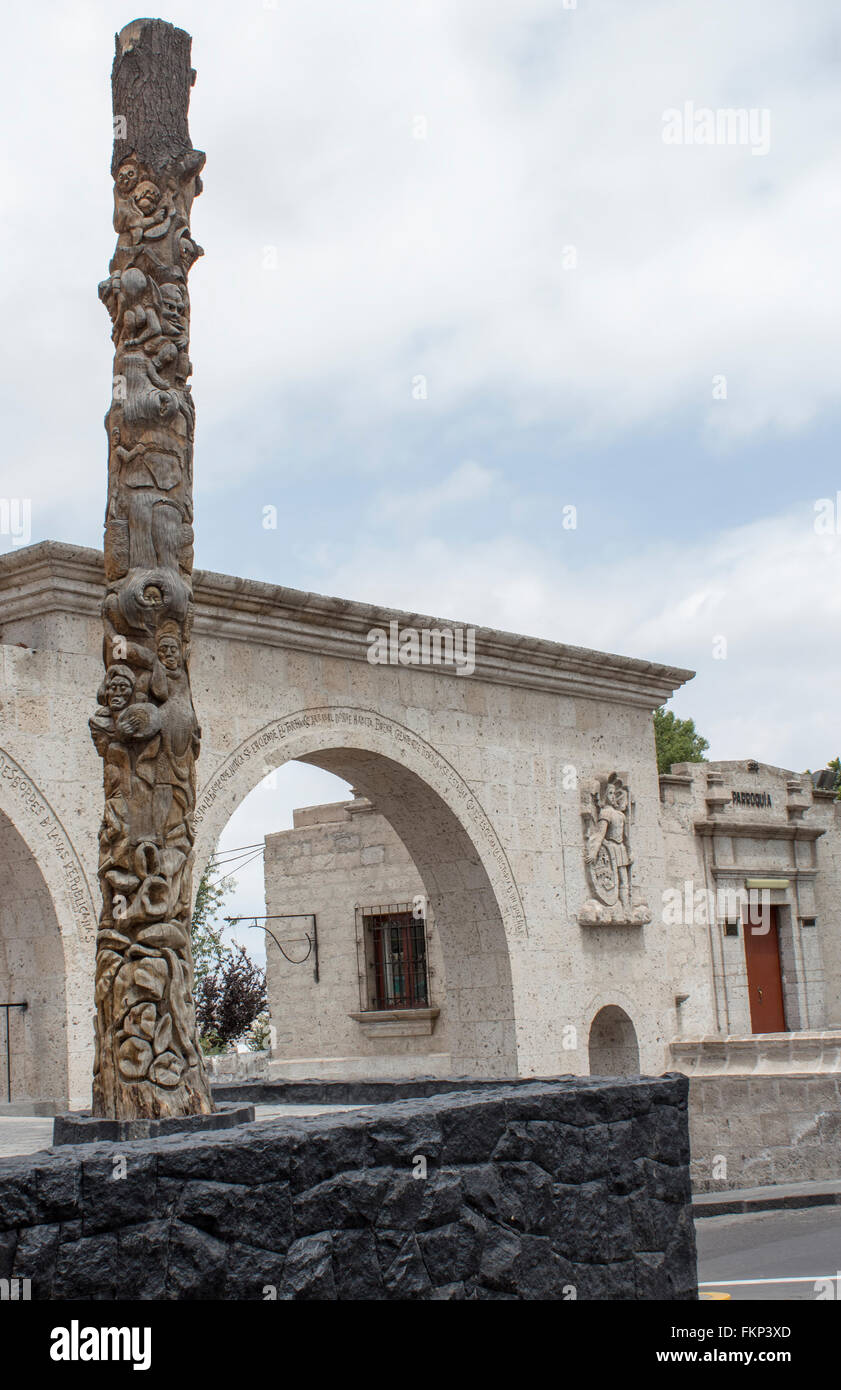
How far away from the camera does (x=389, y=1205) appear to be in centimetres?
495

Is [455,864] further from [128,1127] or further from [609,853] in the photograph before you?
[128,1127]

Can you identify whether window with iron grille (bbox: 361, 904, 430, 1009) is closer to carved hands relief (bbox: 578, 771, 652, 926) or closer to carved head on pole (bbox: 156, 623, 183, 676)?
carved hands relief (bbox: 578, 771, 652, 926)

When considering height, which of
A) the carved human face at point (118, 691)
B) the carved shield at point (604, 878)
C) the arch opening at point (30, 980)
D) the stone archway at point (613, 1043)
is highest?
the carved human face at point (118, 691)

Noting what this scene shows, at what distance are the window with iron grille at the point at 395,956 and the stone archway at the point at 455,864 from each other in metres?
3.30

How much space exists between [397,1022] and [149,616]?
11259 millimetres

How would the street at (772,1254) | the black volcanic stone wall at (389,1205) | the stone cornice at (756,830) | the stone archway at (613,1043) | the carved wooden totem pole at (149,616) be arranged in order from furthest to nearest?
the stone cornice at (756,830)
the stone archway at (613,1043)
the street at (772,1254)
the carved wooden totem pole at (149,616)
the black volcanic stone wall at (389,1205)

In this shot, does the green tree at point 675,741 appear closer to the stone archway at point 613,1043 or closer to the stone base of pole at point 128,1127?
the stone archway at point 613,1043

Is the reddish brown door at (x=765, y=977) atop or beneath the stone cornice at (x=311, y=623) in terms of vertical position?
beneath

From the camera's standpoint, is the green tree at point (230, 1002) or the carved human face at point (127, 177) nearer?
the carved human face at point (127, 177)

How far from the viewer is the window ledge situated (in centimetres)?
1617

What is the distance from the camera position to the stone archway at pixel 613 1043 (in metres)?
14.4

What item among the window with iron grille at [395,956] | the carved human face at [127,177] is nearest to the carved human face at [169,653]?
the carved human face at [127,177]
